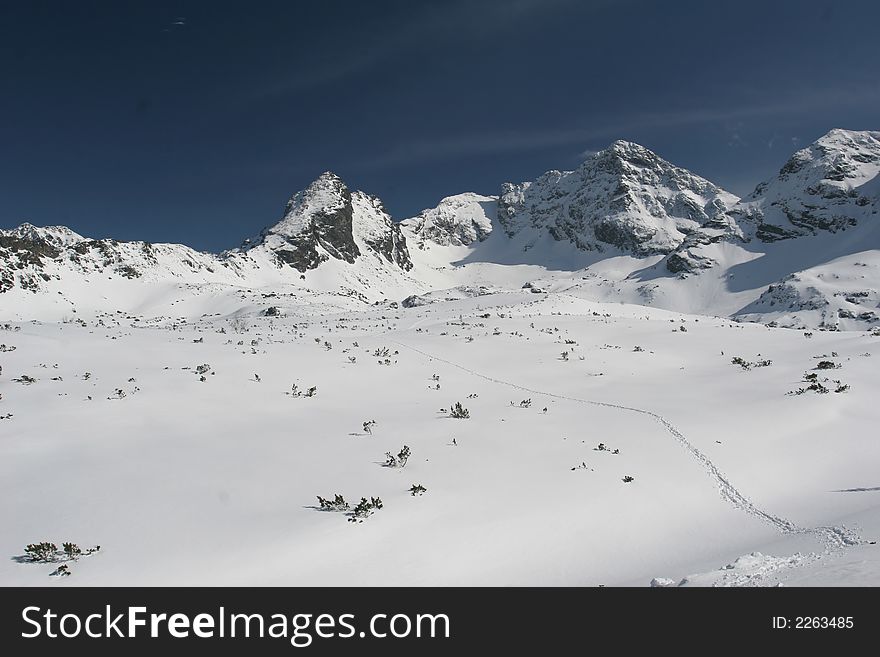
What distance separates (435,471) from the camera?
29.7 ft

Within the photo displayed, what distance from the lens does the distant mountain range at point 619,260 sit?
7894cm

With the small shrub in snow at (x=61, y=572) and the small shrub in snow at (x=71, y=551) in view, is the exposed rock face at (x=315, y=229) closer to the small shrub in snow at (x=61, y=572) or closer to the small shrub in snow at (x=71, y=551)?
the small shrub in snow at (x=71, y=551)

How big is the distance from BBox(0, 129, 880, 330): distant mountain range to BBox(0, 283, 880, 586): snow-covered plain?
60.5 meters

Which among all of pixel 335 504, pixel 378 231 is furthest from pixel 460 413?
pixel 378 231

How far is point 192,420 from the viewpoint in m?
11.2

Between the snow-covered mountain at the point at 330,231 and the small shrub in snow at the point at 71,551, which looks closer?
the small shrub in snow at the point at 71,551

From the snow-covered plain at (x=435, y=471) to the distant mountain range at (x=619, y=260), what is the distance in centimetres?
6050

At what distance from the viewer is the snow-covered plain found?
6.22m

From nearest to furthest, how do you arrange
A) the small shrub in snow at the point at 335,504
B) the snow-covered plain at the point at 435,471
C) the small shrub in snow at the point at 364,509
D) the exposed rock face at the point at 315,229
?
1. the snow-covered plain at the point at 435,471
2. the small shrub in snow at the point at 364,509
3. the small shrub in snow at the point at 335,504
4. the exposed rock face at the point at 315,229

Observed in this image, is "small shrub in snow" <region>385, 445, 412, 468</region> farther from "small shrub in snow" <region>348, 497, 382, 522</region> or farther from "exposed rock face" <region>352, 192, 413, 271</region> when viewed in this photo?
"exposed rock face" <region>352, 192, 413, 271</region>

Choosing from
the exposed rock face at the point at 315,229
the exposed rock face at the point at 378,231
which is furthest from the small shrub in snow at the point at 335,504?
the exposed rock face at the point at 378,231

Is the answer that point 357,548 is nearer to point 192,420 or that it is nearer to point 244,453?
point 244,453

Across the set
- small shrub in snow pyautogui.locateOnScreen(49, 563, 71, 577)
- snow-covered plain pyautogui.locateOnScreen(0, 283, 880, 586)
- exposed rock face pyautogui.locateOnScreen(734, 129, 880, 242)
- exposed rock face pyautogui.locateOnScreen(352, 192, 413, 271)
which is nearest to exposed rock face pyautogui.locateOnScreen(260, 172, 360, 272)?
exposed rock face pyautogui.locateOnScreen(352, 192, 413, 271)
